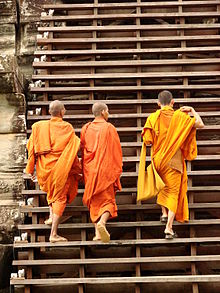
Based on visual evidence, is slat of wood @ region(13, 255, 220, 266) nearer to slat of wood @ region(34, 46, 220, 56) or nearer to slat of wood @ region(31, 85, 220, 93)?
slat of wood @ region(31, 85, 220, 93)

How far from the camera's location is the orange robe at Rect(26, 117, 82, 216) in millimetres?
7250

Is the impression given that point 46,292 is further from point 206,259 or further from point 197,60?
point 197,60

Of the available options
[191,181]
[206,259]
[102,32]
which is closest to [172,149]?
[191,181]

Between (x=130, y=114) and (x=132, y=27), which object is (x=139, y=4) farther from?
(x=130, y=114)

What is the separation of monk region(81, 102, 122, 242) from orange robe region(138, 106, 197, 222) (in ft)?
1.04

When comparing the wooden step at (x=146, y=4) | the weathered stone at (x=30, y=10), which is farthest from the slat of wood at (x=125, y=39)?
the weathered stone at (x=30, y=10)

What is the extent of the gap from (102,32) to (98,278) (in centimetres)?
389

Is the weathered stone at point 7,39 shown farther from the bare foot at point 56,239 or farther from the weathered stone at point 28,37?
the bare foot at point 56,239

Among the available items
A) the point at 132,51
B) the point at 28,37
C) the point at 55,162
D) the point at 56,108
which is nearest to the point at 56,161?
the point at 55,162

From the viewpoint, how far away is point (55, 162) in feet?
24.0

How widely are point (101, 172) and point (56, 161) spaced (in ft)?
1.69

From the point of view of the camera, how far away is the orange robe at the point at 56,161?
7.25m

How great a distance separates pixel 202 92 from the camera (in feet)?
29.2

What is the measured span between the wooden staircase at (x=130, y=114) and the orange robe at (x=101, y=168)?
34 centimetres
